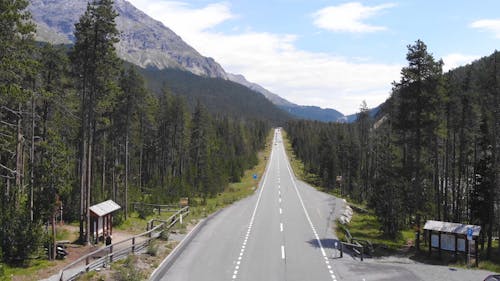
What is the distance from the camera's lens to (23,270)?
2569cm

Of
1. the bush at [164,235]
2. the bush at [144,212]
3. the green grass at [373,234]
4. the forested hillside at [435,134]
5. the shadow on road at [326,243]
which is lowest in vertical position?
the green grass at [373,234]

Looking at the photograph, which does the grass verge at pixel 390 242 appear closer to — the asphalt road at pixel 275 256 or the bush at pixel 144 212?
the asphalt road at pixel 275 256

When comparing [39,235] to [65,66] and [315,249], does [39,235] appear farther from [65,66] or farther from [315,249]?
[315,249]

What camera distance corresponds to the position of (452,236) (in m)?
31.0

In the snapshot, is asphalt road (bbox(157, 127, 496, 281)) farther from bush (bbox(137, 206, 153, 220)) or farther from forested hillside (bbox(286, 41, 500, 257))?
bush (bbox(137, 206, 153, 220))

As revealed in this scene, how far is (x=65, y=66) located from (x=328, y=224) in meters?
25.8

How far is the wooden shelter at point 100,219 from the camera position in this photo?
1281 inches

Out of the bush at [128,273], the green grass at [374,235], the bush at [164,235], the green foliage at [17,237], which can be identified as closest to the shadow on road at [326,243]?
the green grass at [374,235]

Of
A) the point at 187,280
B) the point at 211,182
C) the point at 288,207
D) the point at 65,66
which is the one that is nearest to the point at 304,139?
the point at 211,182

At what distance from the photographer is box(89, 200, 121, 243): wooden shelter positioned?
3253cm

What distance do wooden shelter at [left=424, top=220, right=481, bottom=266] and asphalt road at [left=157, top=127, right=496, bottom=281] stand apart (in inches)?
180

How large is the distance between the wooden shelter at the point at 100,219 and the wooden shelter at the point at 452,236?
22730mm

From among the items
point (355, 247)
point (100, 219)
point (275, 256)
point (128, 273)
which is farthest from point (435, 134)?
point (100, 219)

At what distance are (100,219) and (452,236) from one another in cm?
2423
